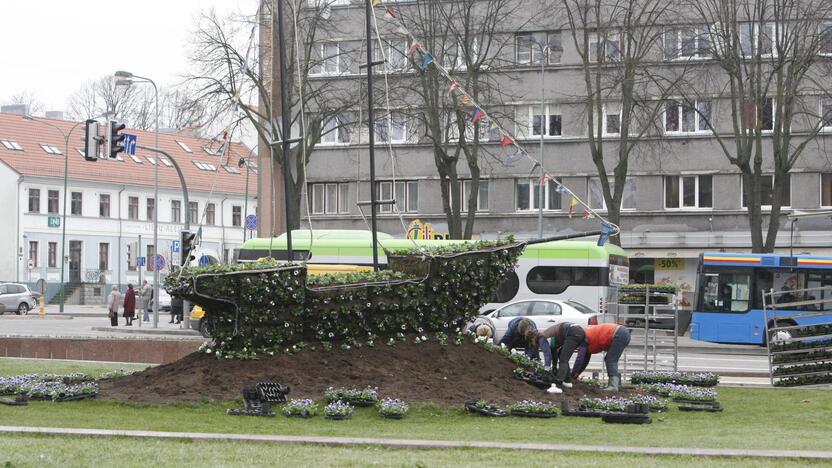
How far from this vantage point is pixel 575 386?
17.1 meters

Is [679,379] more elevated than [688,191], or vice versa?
[688,191]

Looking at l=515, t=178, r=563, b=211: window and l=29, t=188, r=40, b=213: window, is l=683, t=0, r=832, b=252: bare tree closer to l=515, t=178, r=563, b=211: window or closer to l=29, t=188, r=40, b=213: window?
l=515, t=178, r=563, b=211: window

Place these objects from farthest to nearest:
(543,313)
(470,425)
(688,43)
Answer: (688,43) → (543,313) → (470,425)

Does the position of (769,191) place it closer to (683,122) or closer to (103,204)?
(683,122)

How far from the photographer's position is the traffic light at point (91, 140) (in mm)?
35188

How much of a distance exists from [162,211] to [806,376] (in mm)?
69600

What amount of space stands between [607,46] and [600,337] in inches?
1233

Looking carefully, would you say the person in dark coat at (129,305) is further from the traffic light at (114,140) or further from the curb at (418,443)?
the curb at (418,443)

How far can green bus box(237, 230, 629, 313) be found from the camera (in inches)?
1574

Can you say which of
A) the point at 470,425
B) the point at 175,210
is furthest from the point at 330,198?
the point at 470,425

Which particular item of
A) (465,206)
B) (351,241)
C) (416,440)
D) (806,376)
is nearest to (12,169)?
A: (465,206)

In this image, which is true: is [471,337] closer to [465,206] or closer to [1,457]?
[1,457]

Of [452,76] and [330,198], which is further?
[330,198]

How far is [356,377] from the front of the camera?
15953 millimetres
